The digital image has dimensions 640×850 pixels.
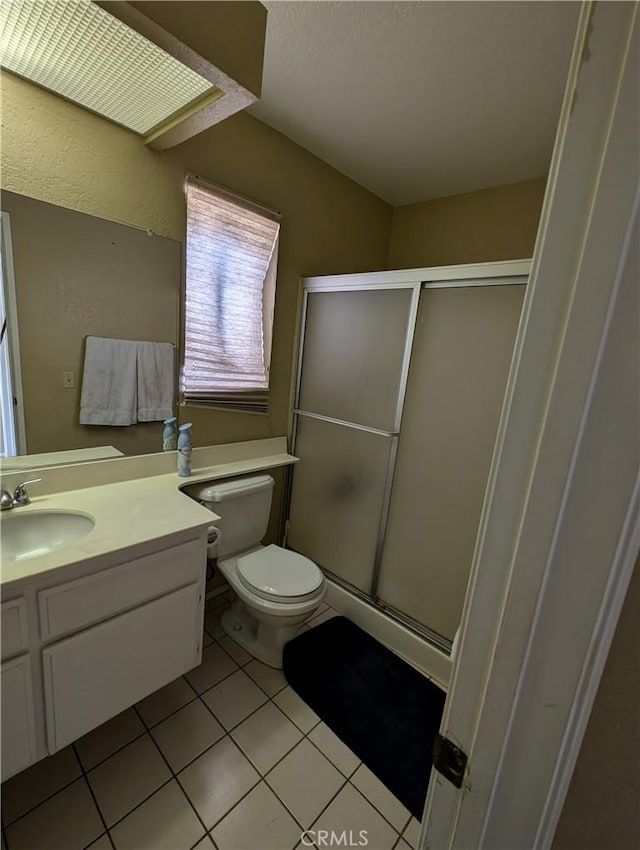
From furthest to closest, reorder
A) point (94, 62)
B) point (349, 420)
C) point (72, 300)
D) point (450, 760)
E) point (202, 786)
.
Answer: point (349, 420) < point (72, 300) < point (202, 786) < point (94, 62) < point (450, 760)

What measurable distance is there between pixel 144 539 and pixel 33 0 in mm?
1426

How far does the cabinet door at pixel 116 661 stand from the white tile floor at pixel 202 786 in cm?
26

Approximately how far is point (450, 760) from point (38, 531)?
1.41 metres

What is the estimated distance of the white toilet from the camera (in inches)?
65.2

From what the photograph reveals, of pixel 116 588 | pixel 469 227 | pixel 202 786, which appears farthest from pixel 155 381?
pixel 469 227

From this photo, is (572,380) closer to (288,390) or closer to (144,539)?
(144,539)

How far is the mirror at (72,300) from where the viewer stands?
52.7 inches

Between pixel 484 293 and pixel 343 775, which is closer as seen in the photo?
pixel 343 775

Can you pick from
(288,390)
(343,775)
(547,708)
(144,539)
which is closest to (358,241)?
(288,390)

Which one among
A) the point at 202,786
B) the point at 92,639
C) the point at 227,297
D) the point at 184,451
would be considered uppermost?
the point at 227,297

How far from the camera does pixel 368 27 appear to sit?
122cm

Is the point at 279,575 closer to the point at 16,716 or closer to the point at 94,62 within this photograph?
the point at 16,716

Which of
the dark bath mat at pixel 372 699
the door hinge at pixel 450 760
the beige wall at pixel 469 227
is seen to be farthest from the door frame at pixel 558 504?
the beige wall at pixel 469 227

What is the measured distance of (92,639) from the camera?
1.13 metres
